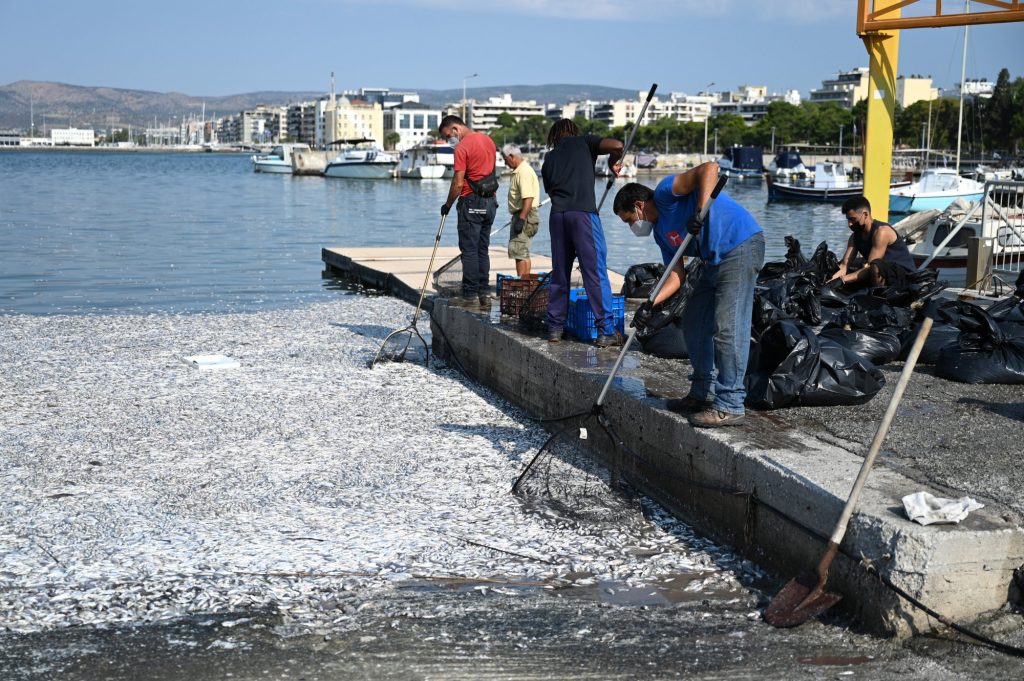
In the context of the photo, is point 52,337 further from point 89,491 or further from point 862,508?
point 862,508

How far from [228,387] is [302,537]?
3948 mm

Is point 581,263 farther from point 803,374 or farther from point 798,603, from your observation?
point 798,603

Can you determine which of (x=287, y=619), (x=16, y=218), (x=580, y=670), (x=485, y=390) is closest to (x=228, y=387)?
(x=485, y=390)

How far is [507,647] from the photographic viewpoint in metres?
4.42

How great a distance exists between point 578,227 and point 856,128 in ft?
408

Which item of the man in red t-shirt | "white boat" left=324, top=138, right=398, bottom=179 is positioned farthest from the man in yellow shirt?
"white boat" left=324, top=138, right=398, bottom=179

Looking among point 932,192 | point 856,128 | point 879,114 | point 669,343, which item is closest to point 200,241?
point 879,114

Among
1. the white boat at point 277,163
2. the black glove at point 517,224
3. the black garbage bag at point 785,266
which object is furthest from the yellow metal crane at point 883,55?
the white boat at point 277,163

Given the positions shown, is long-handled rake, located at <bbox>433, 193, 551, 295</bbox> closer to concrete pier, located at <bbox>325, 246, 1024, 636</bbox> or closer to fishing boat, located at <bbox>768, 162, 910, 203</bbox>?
concrete pier, located at <bbox>325, 246, 1024, 636</bbox>

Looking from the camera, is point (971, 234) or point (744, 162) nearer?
point (971, 234)

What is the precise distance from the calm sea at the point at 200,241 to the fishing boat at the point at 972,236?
7.94 meters

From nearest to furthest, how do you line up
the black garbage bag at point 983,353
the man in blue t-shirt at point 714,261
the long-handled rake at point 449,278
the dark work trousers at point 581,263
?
the man in blue t-shirt at point 714,261 → the black garbage bag at point 983,353 → the dark work trousers at point 581,263 → the long-handled rake at point 449,278

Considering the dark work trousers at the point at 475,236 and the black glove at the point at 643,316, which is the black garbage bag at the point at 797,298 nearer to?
the black glove at the point at 643,316

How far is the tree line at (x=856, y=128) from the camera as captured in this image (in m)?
102
